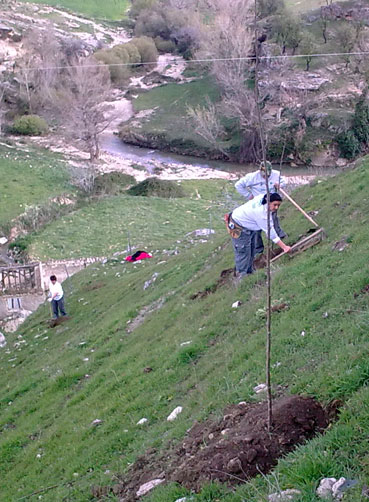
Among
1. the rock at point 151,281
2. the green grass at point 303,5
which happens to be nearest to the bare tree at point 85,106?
the green grass at point 303,5

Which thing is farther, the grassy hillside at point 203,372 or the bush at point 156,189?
the bush at point 156,189

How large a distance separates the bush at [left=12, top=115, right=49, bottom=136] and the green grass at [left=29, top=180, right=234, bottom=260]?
27.8 metres

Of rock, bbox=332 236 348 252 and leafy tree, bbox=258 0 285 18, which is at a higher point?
leafy tree, bbox=258 0 285 18

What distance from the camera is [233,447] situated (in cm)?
513

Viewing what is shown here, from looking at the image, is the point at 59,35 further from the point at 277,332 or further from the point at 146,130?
the point at 277,332

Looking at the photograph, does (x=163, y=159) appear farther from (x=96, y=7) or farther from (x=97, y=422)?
(x=96, y=7)

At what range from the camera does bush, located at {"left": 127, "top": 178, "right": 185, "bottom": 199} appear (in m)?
45.4

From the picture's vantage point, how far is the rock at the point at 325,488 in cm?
409

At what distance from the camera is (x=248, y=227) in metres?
10.4

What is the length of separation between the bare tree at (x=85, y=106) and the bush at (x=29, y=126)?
2856mm

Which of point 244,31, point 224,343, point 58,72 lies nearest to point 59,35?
point 58,72

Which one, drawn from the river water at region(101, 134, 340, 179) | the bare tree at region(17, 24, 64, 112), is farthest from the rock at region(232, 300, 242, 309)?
the bare tree at region(17, 24, 64, 112)

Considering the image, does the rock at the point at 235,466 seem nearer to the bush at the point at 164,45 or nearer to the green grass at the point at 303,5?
the green grass at the point at 303,5

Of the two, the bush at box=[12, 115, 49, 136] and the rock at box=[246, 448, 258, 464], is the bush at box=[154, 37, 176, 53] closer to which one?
the bush at box=[12, 115, 49, 136]
